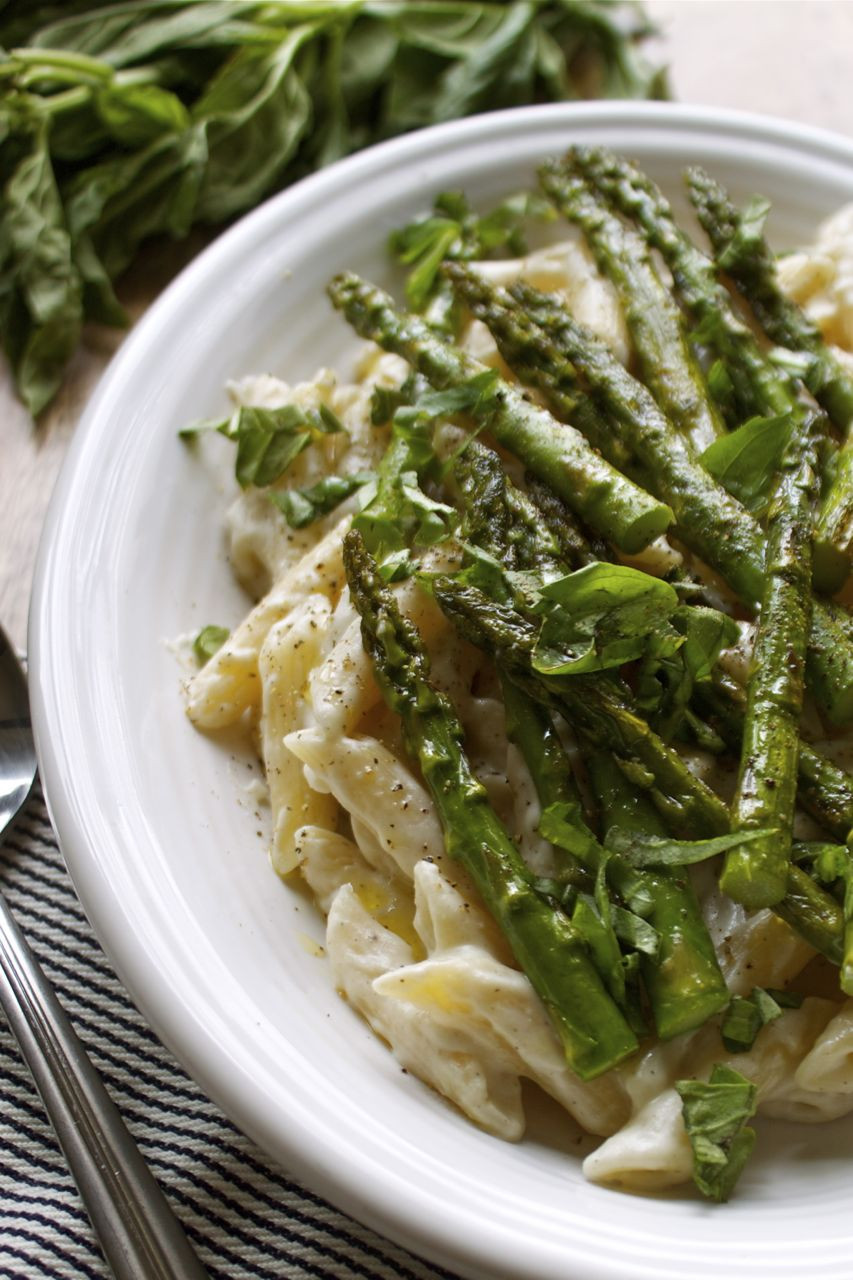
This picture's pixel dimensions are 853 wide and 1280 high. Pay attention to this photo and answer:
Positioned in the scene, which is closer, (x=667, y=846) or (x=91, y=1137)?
(x=667, y=846)

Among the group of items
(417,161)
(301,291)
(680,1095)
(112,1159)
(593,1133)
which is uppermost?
(417,161)

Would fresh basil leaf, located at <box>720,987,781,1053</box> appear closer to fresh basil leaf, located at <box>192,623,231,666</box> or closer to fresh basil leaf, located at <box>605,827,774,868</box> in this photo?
fresh basil leaf, located at <box>605,827,774,868</box>

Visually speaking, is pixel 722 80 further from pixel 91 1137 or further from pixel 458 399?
pixel 91 1137

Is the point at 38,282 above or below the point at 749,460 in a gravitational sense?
below

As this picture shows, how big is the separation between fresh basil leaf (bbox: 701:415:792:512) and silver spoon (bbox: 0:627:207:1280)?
1669 mm

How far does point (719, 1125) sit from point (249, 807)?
3.64ft

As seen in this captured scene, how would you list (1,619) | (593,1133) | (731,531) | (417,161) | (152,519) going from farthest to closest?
1. (417,161)
2. (1,619)
3. (152,519)
4. (731,531)
5. (593,1133)

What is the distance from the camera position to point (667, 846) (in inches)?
82.4

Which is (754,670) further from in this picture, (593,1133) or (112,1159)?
(112,1159)

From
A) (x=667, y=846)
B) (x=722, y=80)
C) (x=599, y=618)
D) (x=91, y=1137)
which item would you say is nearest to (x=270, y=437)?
(x=599, y=618)

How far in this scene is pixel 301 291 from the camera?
325 centimetres

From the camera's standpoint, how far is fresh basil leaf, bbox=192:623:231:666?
8.89 feet

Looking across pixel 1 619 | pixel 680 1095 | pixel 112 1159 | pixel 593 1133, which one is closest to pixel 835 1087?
pixel 680 1095

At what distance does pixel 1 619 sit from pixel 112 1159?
1.44 m
